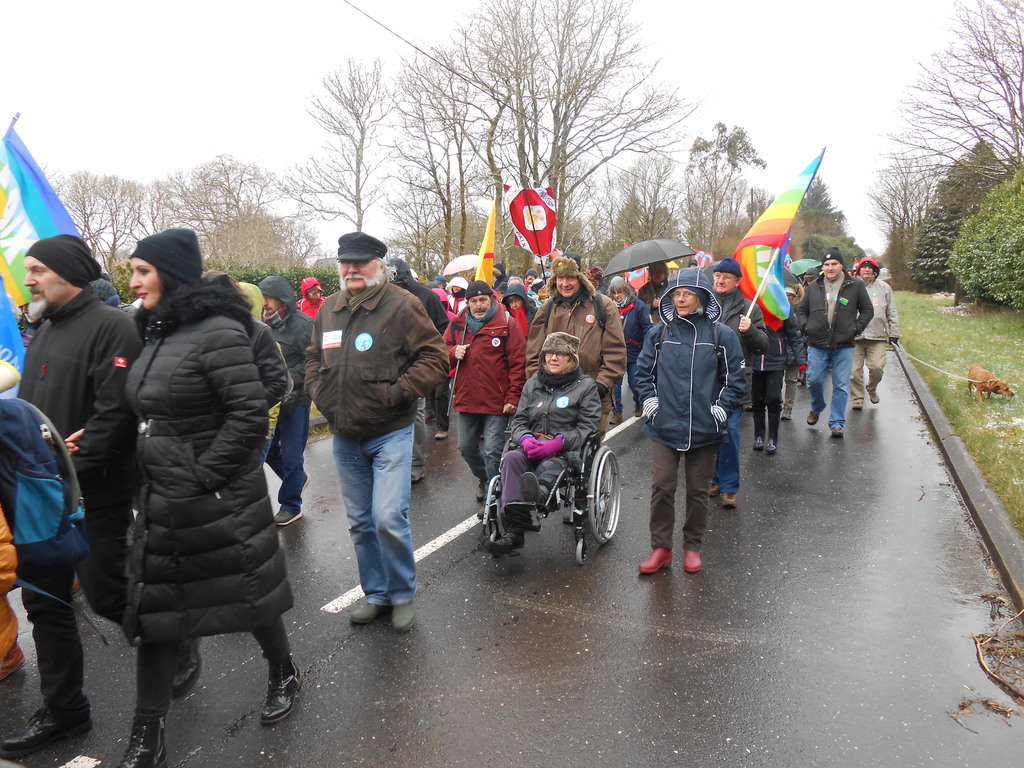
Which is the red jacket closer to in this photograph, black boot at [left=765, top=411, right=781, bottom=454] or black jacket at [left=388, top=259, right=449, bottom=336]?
black jacket at [left=388, top=259, right=449, bottom=336]

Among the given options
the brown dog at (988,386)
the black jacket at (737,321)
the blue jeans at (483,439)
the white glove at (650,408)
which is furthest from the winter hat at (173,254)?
the brown dog at (988,386)

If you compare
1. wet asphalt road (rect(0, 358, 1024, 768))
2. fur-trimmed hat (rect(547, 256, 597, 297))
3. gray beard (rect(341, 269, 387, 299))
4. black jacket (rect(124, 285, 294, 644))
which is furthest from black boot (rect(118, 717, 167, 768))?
fur-trimmed hat (rect(547, 256, 597, 297))

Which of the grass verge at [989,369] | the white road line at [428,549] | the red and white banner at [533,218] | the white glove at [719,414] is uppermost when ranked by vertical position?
the red and white banner at [533,218]

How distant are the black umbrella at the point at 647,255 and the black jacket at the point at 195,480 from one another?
650 cm

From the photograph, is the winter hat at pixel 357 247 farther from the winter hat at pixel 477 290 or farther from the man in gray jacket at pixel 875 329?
the man in gray jacket at pixel 875 329

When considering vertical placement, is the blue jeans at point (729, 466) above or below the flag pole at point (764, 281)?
below

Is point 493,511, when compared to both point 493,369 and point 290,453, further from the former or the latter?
point 290,453

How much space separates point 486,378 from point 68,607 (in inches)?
128

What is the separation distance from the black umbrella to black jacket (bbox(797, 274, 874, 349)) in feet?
5.31

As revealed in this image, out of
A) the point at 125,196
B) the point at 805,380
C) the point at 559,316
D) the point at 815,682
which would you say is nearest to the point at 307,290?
the point at 559,316

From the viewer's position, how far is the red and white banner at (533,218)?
9891 mm

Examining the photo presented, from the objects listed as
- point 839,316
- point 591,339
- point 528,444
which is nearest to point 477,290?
point 591,339

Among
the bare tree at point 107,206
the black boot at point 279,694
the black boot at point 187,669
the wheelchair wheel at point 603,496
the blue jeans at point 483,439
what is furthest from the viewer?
the bare tree at point 107,206

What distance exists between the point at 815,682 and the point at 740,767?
80cm
